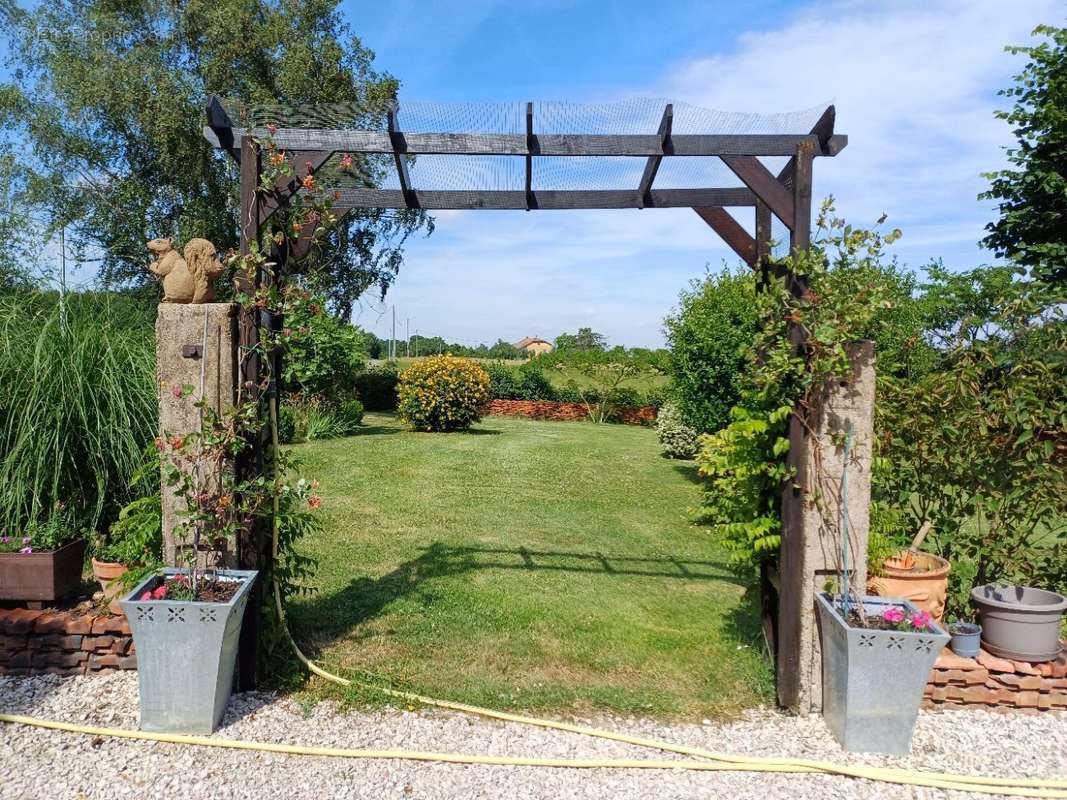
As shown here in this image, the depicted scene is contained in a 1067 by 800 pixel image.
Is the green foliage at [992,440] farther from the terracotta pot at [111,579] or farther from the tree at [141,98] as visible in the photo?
the tree at [141,98]

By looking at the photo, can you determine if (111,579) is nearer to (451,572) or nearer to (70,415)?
(70,415)

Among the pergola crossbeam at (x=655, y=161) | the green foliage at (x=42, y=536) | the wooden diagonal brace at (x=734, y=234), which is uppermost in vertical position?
the pergola crossbeam at (x=655, y=161)

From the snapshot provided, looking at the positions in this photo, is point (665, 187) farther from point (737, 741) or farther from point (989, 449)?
point (737, 741)

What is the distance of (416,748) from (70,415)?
2.67 meters

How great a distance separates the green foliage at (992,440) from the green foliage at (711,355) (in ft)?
14.7

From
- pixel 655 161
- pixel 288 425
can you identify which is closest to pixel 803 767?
pixel 655 161

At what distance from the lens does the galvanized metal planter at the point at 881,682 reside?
9.37 ft

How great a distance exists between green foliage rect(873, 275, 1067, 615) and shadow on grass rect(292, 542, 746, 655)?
1.21 m

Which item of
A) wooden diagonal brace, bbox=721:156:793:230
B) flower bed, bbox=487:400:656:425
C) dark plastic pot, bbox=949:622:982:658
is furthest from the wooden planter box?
flower bed, bbox=487:400:656:425

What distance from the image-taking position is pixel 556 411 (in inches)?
763

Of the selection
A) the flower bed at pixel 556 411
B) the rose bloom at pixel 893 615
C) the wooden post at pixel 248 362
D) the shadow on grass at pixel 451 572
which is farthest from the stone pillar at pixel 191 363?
the flower bed at pixel 556 411

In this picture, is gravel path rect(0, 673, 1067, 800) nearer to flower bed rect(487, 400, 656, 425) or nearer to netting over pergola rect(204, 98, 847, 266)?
netting over pergola rect(204, 98, 847, 266)

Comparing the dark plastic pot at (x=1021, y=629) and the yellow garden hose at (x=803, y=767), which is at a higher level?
the dark plastic pot at (x=1021, y=629)

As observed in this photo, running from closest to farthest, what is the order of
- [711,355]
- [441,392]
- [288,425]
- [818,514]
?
[818,514]
[711,355]
[288,425]
[441,392]
